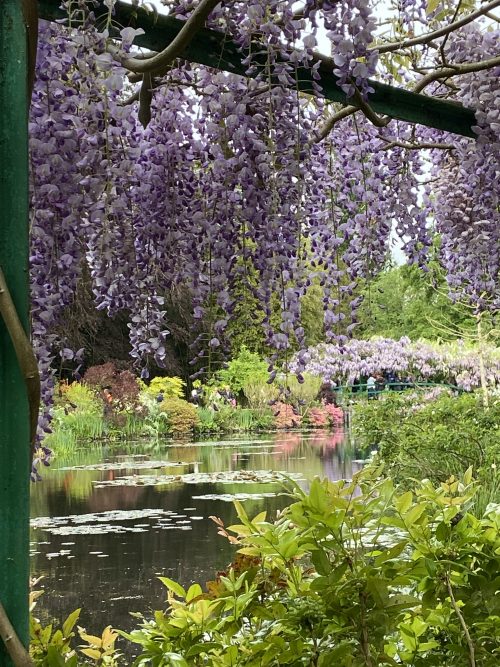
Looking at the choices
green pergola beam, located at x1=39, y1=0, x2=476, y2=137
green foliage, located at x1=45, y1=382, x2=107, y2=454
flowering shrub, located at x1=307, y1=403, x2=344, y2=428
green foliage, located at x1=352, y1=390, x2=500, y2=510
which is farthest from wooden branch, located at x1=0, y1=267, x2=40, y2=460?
flowering shrub, located at x1=307, y1=403, x2=344, y2=428

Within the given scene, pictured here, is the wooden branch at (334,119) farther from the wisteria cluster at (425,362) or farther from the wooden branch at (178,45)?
the wisteria cluster at (425,362)

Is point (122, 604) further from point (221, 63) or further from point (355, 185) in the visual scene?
point (221, 63)

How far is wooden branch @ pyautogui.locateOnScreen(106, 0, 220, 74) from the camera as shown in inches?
45.9

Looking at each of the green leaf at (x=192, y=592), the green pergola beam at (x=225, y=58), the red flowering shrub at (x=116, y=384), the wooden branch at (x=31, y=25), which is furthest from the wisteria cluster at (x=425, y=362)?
the wooden branch at (x=31, y=25)

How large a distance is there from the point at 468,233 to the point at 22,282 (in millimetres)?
1452

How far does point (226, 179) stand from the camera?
1.49 meters

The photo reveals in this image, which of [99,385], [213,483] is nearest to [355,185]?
[213,483]

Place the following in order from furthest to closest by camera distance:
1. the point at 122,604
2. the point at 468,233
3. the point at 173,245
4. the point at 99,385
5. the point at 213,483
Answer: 1. the point at 99,385
2. the point at 213,483
3. the point at 122,604
4. the point at 468,233
5. the point at 173,245

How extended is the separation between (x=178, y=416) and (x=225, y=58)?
41.2 ft

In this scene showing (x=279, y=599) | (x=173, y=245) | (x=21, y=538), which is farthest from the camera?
(x=173, y=245)

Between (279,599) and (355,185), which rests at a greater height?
(355,185)

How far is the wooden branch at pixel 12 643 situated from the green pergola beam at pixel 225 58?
80cm

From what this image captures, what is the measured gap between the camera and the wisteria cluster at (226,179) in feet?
4.22

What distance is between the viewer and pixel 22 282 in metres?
0.94
